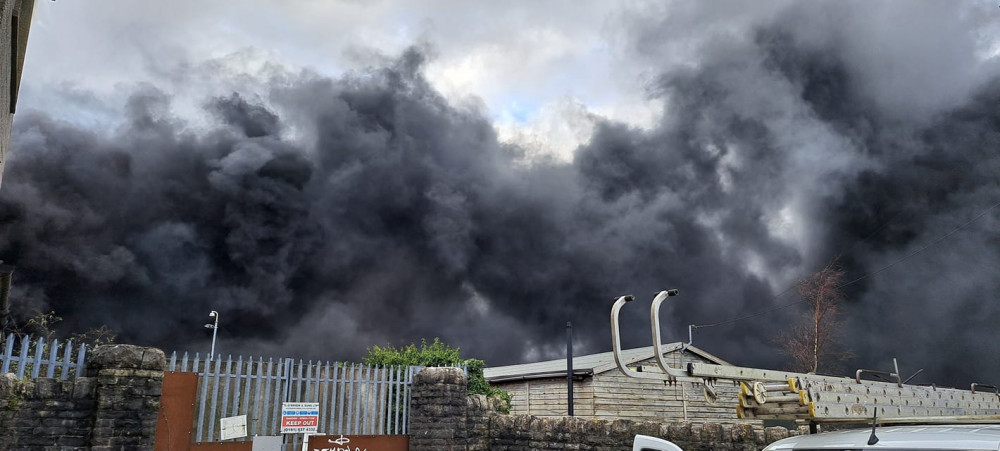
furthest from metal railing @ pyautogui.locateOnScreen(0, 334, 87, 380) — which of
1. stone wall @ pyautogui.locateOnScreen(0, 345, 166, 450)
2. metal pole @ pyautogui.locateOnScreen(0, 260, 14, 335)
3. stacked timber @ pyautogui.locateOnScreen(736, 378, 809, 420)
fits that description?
stacked timber @ pyautogui.locateOnScreen(736, 378, 809, 420)

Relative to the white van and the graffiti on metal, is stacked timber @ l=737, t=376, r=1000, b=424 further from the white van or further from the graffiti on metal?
the graffiti on metal

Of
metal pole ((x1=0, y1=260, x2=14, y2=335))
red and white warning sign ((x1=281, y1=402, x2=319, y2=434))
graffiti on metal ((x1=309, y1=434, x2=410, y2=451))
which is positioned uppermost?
metal pole ((x1=0, y1=260, x2=14, y2=335))

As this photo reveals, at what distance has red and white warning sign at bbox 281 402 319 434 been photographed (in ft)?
38.6

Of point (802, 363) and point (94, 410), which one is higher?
point (802, 363)

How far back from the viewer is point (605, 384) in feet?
73.6

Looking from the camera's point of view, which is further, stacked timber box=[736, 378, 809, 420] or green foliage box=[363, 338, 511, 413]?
green foliage box=[363, 338, 511, 413]

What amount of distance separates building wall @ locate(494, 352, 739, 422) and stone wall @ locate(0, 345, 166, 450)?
13.4 meters

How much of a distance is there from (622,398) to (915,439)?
19544 mm

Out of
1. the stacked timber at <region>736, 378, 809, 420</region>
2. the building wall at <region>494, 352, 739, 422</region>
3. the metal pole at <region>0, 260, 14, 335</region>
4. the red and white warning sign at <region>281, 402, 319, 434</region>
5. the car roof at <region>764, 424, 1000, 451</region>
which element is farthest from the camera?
the building wall at <region>494, 352, 739, 422</region>

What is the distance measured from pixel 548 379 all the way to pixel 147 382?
1543 centimetres

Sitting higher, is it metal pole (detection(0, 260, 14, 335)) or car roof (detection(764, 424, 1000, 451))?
metal pole (detection(0, 260, 14, 335))

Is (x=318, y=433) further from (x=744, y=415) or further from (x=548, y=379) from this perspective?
(x=548, y=379)

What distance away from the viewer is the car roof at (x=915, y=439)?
3729 mm

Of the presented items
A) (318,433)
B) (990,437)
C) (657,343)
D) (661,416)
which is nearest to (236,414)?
(318,433)
